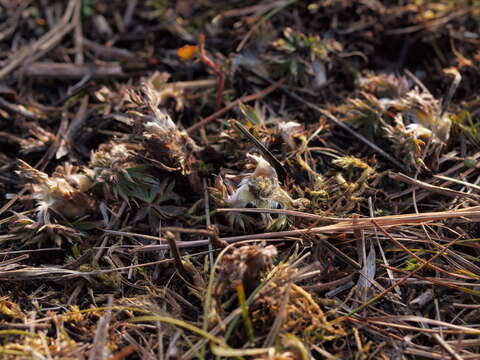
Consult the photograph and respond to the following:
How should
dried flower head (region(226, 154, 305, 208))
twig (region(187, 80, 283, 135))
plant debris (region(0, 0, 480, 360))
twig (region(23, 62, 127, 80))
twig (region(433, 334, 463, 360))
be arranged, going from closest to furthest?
twig (region(433, 334, 463, 360)) → plant debris (region(0, 0, 480, 360)) → dried flower head (region(226, 154, 305, 208)) → twig (region(187, 80, 283, 135)) → twig (region(23, 62, 127, 80))

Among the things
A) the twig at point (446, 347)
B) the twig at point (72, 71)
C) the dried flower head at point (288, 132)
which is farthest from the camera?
the twig at point (72, 71)

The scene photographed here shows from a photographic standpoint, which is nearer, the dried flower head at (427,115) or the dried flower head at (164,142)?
the dried flower head at (164,142)

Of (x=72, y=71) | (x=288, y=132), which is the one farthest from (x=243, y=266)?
(x=72, y=71)

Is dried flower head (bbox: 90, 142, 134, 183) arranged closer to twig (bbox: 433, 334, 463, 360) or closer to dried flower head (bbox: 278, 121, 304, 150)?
dried flower head (bbox: 278, 121, 304, 150)

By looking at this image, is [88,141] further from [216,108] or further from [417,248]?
[417,248]

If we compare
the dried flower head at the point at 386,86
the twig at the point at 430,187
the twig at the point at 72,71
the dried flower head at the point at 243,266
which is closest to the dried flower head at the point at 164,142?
the dried flower head at the point at 243,266

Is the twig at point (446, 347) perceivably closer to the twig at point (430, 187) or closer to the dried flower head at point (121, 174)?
the twig at point (430, 187)

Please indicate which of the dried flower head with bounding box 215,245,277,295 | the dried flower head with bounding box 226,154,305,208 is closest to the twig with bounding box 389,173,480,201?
the dried flower head with bounding box 226,154,305,208

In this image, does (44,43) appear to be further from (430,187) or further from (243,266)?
(430,187)

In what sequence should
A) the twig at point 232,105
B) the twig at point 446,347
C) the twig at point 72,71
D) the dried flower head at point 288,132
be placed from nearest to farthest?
the twig at point 446,347 < the dried flower head at point 288,132 < the twig at point 232,105 < the twig at point 72,71
